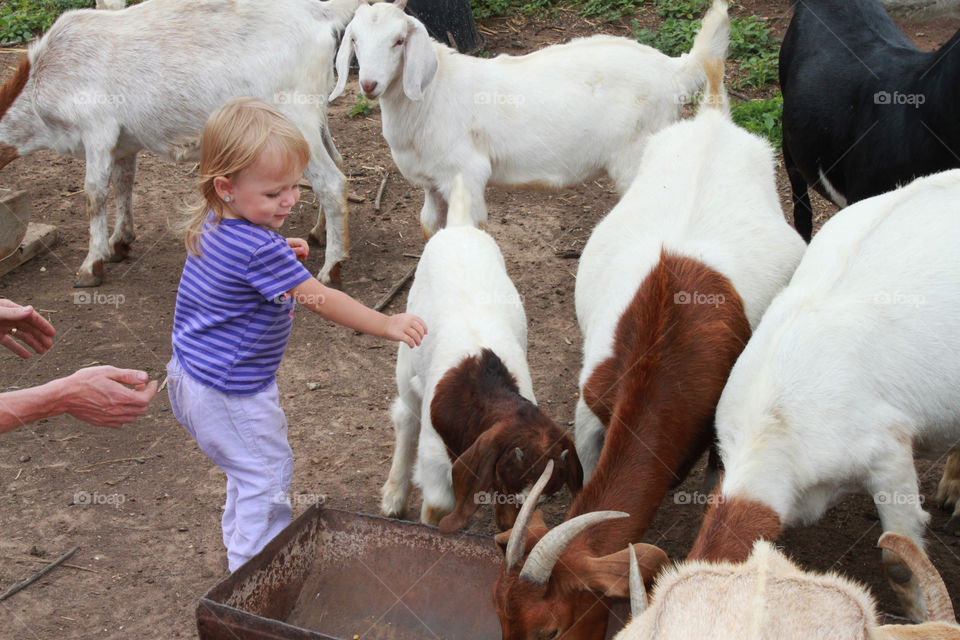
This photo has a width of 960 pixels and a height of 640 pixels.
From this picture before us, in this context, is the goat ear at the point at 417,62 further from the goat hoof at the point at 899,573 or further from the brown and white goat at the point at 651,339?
the goat hoof at the point at 899,573

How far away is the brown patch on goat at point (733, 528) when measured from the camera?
252cm

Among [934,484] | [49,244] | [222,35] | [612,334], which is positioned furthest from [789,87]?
[49,244]

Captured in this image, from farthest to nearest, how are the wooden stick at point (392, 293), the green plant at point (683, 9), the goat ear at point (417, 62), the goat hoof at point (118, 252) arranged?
the green plant at point (683, 9) < the goat hoof at point (118, 252) < the wooden stick at point (392, 293) < the goat ear at point (417, 62)

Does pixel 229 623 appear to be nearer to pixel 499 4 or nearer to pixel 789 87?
pixel 789 87

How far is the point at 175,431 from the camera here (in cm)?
486

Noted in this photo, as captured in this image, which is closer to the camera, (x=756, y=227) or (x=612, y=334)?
(x=612, y=334)

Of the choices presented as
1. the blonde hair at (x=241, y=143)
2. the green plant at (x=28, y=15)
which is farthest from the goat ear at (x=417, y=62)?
the green plant at (x=28, y=15)

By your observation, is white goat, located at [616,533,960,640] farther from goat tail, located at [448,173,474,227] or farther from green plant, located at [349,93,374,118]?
green plant, located at [349,93,374,118]

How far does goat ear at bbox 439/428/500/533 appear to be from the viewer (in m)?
3.23

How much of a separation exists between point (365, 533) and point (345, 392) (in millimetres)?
1811

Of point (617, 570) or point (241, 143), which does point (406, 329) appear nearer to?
point (241, 143)

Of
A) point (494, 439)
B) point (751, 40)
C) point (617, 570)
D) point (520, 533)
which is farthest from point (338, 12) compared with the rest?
point (617, 570)

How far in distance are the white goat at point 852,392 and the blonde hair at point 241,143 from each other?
5.24 ft

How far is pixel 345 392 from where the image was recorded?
5.14 meters
